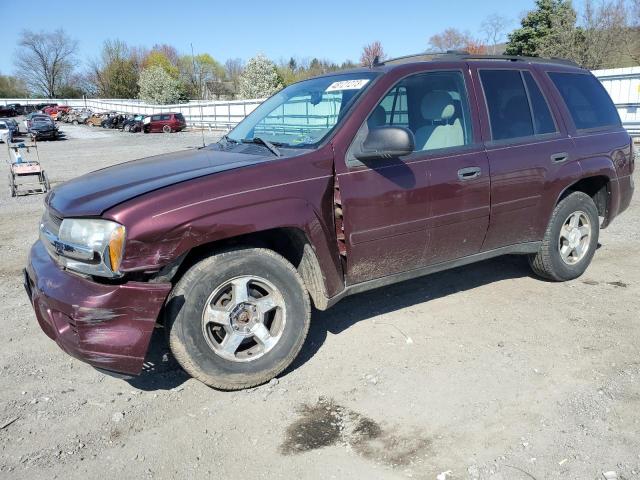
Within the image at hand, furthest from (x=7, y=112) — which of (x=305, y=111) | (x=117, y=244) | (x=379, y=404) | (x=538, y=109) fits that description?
(x=379, y=404)

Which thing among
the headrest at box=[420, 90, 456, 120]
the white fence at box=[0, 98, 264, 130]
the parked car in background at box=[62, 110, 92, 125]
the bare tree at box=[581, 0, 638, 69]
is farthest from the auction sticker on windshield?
the parked car in background at box=[62, 110, 92, 125]

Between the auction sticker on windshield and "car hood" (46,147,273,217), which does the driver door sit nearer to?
the auction sticker on windshield

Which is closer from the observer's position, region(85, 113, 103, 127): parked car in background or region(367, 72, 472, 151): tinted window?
region(367, 72, 472, 151): tinted window

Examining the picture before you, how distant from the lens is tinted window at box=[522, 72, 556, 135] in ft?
14.5

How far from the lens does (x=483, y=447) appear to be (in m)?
2.70

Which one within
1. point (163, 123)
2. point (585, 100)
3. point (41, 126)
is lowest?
point (41, 126)

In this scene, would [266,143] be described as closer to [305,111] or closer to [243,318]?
[305,111]

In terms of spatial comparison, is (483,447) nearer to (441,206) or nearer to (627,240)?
(441,206)

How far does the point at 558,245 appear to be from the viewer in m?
4.75

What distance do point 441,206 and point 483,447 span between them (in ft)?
5.54

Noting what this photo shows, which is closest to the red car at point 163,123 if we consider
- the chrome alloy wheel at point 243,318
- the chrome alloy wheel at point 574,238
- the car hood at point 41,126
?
the car hood at point 41,126

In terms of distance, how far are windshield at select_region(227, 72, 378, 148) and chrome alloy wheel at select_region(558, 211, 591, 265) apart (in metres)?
2.35

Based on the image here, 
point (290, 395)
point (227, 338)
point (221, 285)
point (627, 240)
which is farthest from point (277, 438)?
point (627, 240)

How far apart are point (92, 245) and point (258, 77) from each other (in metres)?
50.4
